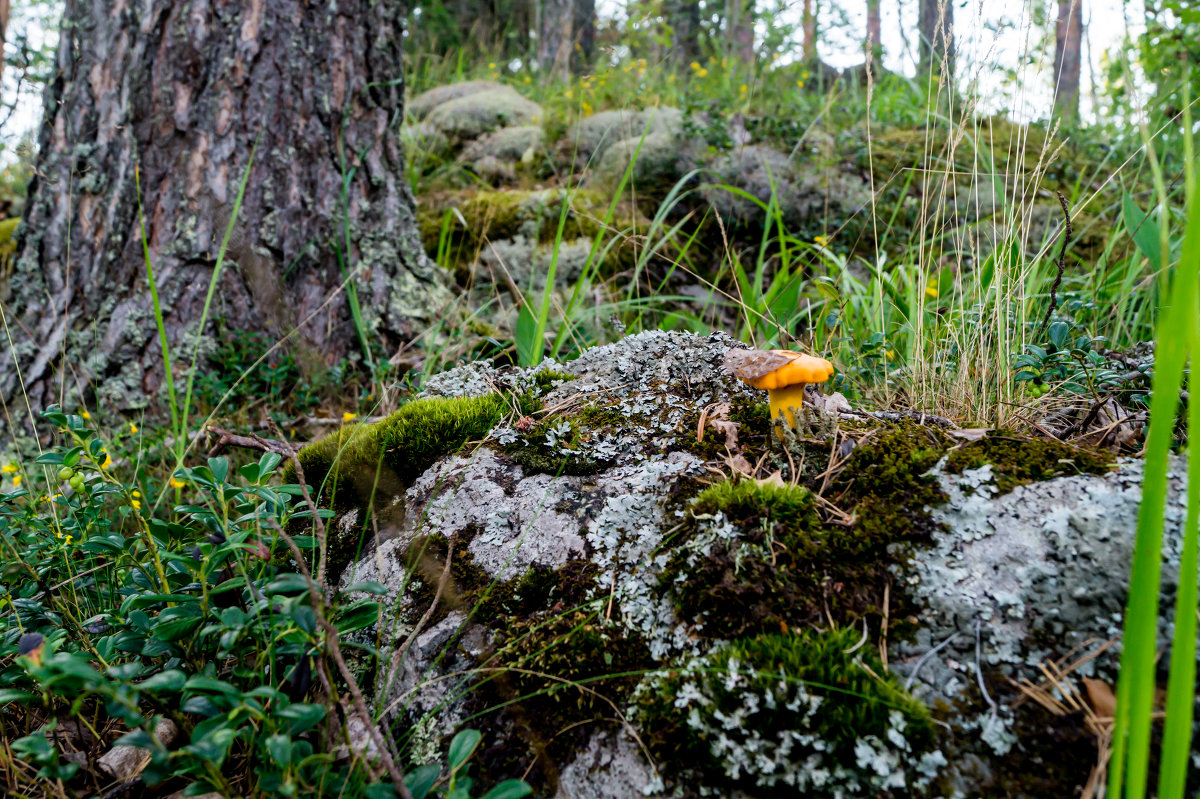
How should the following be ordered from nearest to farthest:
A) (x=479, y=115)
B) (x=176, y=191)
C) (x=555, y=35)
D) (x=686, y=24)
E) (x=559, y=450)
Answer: (x=559, y=450), (x=176, y=191), (x=479, y=115), (x=555, y=35), (x=686, y=24)

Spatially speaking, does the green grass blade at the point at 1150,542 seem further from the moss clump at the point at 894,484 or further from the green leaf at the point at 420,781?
the green leaf at the point at 420,781

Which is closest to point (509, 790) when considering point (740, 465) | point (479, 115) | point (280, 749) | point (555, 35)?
point (280, 749)

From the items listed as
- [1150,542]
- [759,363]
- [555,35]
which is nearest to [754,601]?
[759,363]

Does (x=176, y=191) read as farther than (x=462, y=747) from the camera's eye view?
Yes

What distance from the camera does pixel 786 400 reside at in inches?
51.0

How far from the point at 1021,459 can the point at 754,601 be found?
59 centimetres

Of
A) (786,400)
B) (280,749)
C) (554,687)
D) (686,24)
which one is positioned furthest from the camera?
(686,24)

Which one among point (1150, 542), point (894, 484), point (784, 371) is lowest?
point (894, 484)

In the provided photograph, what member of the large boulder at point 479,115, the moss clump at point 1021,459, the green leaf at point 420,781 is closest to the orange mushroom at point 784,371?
the moss clump at point 1021,459

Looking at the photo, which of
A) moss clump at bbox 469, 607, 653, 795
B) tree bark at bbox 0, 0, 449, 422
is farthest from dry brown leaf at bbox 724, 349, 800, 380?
tree bark at bbox 0, 0, 449, 422

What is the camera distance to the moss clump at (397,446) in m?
1.58

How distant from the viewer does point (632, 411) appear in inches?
62.7

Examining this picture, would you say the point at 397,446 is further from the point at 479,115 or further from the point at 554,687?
the point at 479,115

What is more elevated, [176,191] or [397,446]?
[176,191]
